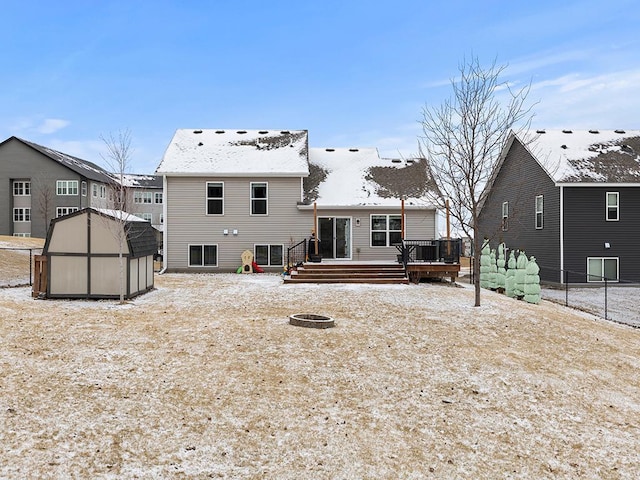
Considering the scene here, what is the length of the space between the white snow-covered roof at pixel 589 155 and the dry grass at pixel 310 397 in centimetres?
1493

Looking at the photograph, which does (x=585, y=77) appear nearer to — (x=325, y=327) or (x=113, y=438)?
(x=325, y=327)

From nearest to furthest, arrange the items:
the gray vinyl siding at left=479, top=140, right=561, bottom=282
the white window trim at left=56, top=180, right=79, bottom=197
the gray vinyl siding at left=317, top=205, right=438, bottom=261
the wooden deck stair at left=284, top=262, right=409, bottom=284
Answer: the wooden deck stair at left=284, top=262, right=409, bottom=284
the gray vinyl siding at left=317, top=205, right=438, bottom=261
the gray vinyl siding at left=479, top=140, right=561, bottom=282
the white window trim at left=56, top=180, right=79, bottom=197

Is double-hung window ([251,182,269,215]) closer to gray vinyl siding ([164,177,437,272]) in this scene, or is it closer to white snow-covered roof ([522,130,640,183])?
gray vinyl siding ([164,177,437,272])

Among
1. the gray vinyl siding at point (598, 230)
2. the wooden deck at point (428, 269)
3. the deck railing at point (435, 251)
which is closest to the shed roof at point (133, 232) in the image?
the deck railing at point (435, 251)

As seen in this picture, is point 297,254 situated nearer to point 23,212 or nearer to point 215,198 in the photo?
point 215,198

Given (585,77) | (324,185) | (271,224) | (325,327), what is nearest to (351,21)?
(324,185)

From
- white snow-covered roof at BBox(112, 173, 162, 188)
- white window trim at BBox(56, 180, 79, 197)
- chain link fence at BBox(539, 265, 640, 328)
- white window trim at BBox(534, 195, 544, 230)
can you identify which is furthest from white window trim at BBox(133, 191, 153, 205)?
chain link fence at BBox(539, 265, 640, 328)

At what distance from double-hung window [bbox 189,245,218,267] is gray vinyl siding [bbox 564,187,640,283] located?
17.4m

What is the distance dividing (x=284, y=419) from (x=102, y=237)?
9306 mm

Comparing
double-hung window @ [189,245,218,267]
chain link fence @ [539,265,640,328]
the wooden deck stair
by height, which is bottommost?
chain link fence @ [539,265,640,328]

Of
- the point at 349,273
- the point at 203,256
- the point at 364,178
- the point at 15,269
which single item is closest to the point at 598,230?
the point at 364,178

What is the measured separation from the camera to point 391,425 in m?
5.60

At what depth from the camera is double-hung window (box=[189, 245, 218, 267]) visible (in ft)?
72.7

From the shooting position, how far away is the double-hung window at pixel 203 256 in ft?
72.7
